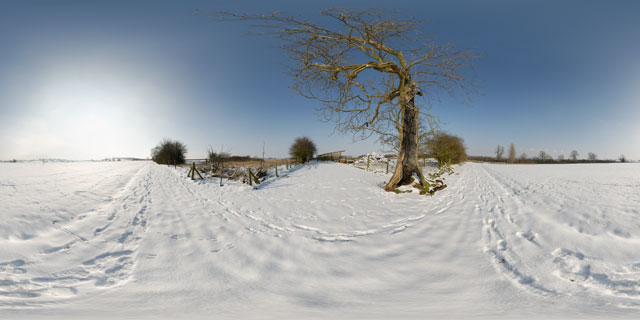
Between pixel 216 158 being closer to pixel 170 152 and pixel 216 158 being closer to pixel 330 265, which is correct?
pixel 330 265

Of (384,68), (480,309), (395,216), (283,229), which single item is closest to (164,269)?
(283,229)

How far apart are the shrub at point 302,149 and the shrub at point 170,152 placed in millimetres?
19915

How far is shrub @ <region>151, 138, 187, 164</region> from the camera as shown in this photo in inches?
1436

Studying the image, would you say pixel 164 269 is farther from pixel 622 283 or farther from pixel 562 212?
pixel 562 212

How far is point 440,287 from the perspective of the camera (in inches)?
82.7

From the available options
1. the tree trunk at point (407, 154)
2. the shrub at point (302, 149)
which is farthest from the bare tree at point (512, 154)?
the tree trunk at point (407, 154)

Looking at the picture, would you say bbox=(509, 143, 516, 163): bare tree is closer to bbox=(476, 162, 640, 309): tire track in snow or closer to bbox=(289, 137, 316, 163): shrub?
bbox=(289, 137, 316, 163): shrub

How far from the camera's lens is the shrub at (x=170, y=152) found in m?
36.5

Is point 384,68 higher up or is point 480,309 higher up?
point 384,68

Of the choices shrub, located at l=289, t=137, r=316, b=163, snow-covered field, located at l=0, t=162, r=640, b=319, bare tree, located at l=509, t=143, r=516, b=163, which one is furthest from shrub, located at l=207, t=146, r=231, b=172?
bare tree, located at l=509, t=143, r=516, b=163

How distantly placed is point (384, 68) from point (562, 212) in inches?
217

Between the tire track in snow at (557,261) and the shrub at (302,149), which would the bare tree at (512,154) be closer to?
the shrub at (302,149)

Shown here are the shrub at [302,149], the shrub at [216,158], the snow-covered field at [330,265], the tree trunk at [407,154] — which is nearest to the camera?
the snow-covered field at [330,265]

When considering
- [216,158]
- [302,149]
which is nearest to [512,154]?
[302,149]
